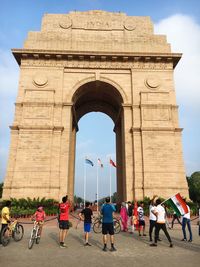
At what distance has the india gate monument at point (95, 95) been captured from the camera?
23.1 meters

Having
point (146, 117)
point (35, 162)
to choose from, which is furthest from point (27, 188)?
point (146, 117)

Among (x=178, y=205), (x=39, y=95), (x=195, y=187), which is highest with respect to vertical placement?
(x=39, y=95)

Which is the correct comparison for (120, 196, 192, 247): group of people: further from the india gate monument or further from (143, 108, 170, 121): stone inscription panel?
(143, 108, 170, 121): stone inscription panel

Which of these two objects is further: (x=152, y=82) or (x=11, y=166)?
(x=152, y=82)

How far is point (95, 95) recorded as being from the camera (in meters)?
31.2

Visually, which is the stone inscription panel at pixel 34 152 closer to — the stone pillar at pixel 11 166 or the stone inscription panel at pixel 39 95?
the stone pillar at pixel 11 166

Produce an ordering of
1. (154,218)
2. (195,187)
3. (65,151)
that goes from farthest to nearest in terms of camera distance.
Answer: (195,187), (65,151), (154,218)

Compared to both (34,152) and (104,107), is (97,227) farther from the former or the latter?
(104,107)

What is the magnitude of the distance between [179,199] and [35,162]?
50.3 ft

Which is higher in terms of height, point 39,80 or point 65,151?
point 39,80

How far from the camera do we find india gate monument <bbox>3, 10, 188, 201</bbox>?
75.9ft

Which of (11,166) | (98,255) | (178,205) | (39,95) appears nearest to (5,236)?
(98,255)

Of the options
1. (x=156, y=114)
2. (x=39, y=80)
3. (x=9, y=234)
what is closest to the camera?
(x=9, y=234)

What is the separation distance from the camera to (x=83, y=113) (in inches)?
1341
